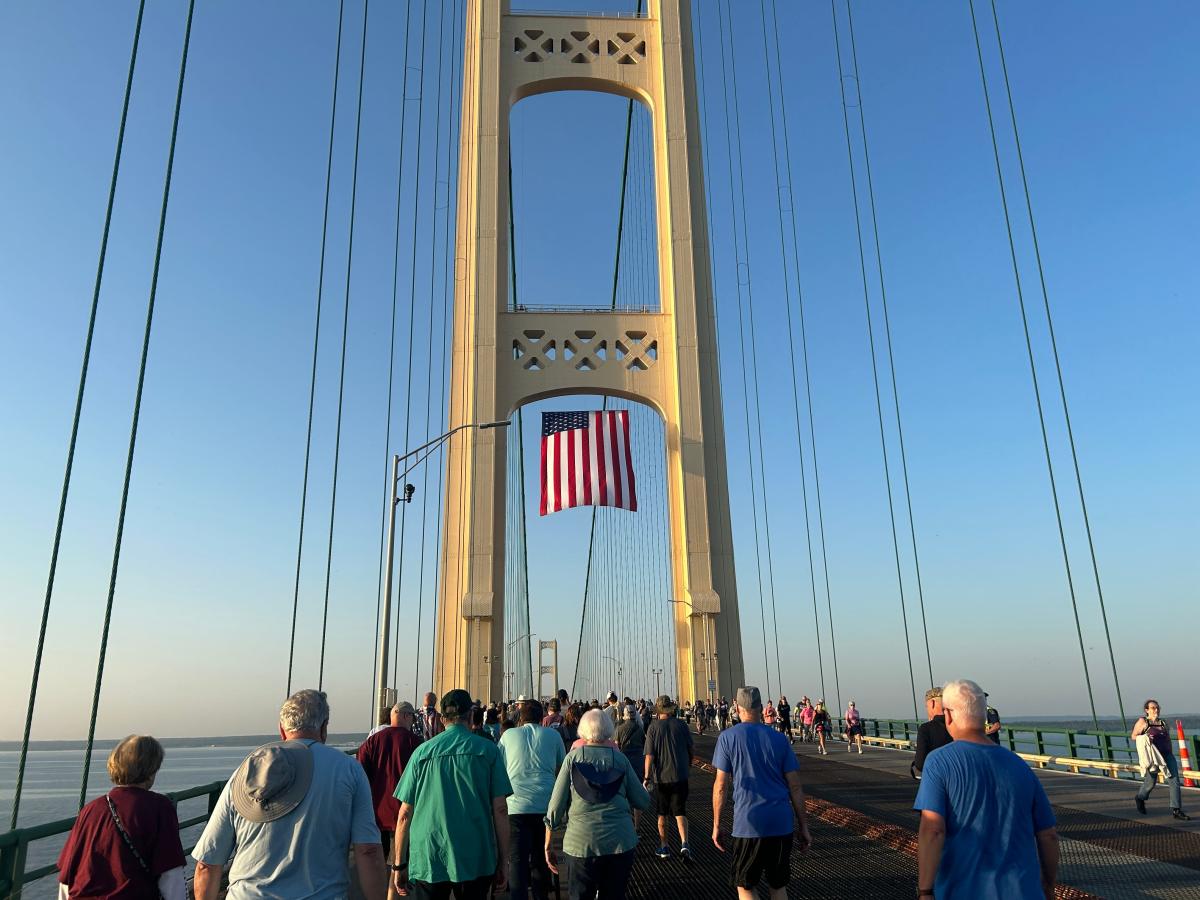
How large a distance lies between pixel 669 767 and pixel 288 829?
16.5 feet

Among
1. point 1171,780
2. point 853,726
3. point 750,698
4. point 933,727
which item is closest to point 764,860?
point 750,698

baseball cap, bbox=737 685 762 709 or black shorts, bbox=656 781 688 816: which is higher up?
baseball cap, bbox=737 685 762 709

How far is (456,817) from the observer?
3818 mm

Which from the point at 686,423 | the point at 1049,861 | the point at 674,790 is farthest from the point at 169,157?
the point at 686,423

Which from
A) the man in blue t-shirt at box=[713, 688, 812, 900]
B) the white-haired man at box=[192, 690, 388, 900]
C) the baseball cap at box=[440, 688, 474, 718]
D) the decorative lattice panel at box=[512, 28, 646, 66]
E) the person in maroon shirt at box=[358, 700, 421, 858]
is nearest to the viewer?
the white-haired man at box=[192, 690, 388, 900]

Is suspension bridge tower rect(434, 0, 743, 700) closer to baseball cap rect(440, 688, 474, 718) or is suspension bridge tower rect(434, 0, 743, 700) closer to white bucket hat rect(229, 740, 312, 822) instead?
baseball cap rect(440, 688, 474, 718)

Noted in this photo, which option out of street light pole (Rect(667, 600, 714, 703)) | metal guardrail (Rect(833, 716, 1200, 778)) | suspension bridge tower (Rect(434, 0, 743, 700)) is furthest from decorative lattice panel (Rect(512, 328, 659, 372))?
metal guardrail (Rect(833, 716, 1200, 778))

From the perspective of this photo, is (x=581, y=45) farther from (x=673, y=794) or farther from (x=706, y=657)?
(x=673, y=794)

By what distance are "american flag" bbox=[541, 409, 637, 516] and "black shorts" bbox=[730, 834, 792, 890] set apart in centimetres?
1812

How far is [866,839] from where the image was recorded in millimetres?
7844

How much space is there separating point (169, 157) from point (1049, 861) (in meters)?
7.41

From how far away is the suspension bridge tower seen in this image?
2191cm

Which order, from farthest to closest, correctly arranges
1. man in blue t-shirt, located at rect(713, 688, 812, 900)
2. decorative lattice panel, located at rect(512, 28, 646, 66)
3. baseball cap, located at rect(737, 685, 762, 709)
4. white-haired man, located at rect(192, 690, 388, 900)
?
decorative lattice panel, located at rect(512, 28, 646, 66) → baseball cap, located at rect(737, 685, 762, 709) → man in blue t-shirt, located at rect(713, 688, 812, 900) → white-haired man, located at rect(192, 690, 388, 900)

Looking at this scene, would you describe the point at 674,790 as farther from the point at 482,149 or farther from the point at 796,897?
the point at 482,149
